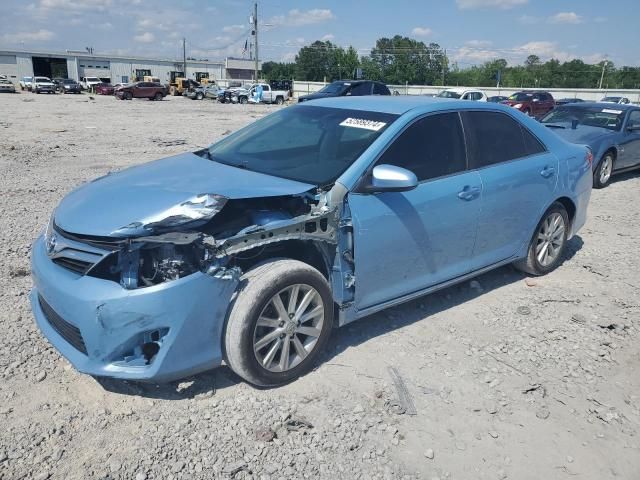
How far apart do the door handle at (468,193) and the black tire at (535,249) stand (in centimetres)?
117

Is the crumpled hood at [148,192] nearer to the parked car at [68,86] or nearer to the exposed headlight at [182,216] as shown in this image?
the exposed headlight at [182,216]

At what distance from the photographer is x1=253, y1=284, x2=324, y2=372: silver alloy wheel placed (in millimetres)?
3082

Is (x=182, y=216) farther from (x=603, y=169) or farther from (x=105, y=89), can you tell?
(x=105, y=89)

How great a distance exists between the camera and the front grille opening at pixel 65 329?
113 inches

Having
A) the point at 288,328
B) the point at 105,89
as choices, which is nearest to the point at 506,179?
the point at 288,328

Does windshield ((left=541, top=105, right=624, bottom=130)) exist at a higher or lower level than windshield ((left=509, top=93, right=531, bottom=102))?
higher

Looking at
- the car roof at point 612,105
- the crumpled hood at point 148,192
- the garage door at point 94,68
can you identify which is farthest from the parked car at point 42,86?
the crumpled hood at point 148,192

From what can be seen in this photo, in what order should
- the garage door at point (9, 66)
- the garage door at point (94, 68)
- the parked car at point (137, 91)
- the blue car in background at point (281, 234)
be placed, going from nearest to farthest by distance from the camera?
1. the blue car in background at point (281, 234)
2. the parked car at point (137, 91)
3. the garage door at point (9, 66)
4. the garage door at point (94, 68)

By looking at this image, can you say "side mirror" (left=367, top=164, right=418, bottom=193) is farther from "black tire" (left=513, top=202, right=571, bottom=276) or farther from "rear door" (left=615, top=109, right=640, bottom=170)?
"rear door" (left=615, top=109, right=640, bottom=170)

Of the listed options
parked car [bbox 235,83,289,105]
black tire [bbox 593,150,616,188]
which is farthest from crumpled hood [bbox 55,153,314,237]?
parked car [bbox 235,83,289,105]

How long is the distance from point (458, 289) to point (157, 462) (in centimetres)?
316

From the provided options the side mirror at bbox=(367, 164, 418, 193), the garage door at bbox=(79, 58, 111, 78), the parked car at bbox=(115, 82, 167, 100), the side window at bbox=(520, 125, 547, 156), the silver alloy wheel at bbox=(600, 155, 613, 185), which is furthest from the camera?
the garage door at bbox=(79, 58, 111, 78)

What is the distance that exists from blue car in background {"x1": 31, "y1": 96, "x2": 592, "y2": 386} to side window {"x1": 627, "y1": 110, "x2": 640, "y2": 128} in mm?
7086

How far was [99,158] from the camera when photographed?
1165cm
